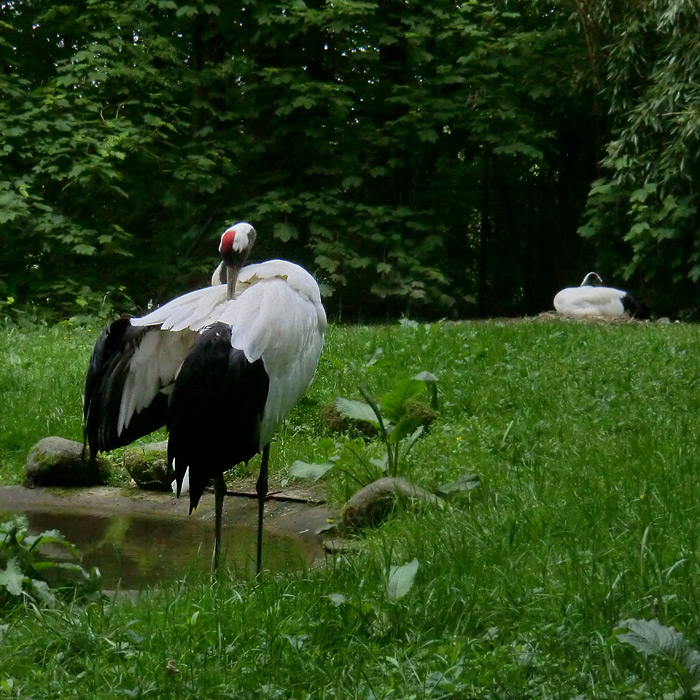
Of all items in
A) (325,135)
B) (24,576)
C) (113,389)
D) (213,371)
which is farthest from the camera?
(325,135)

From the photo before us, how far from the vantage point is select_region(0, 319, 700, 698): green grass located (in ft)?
8.78

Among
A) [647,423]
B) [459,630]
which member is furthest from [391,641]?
[647,423]

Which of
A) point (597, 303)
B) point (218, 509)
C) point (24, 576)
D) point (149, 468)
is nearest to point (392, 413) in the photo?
point (218, 509)

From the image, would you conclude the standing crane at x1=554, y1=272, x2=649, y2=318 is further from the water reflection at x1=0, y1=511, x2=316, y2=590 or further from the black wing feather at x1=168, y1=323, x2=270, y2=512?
the black wing feather at x1=168, y1=323, x2=270, y2=512

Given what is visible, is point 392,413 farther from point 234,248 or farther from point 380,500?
point 234,248

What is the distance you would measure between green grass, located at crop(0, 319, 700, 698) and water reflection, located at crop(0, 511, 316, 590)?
0.45 metres

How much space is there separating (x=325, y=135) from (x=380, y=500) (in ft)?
32.0

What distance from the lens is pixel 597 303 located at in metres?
12.1

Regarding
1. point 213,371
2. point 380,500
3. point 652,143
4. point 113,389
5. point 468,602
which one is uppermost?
point 652,143

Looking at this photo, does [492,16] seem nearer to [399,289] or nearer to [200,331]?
[399,289]

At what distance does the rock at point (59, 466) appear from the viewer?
5.96 meters

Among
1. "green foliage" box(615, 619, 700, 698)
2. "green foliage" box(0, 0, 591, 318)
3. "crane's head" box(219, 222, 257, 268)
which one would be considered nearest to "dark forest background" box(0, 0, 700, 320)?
"green foliage" box(0, 0, 591, 318)

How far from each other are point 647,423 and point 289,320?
2.27 meters

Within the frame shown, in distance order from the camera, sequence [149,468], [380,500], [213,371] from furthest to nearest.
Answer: [149,468] → [380,500] → [213,371]
